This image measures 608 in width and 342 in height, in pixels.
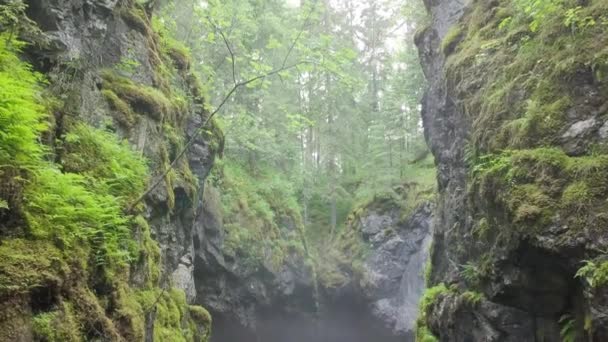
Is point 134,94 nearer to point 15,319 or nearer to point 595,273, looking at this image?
point 15,319


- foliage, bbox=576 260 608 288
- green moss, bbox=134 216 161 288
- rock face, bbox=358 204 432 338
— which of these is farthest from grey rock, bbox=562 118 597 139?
rock face, bbox=358 204 432 338

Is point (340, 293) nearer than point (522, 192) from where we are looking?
No

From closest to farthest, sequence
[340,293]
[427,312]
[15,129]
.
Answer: [15,129] < [427,312] < [340,293]

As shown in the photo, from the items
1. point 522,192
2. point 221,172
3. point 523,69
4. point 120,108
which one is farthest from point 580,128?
point 221,172

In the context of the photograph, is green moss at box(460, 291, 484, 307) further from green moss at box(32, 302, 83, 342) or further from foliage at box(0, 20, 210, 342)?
green moss at box(32, 302, 83, 342)

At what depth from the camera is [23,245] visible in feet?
12.8

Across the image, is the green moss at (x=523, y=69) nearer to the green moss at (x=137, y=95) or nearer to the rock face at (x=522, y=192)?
the rock face at (x=522, y=192)

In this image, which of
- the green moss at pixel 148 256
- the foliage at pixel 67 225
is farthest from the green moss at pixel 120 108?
the green moss at pixel 148 256

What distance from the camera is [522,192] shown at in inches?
266

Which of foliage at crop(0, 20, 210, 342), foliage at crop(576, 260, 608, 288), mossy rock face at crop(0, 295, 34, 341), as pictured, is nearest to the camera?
mossy rock face at crop(0, 295, 34, 341)

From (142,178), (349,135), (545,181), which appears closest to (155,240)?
(142,178)

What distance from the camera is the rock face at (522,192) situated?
19.3ft

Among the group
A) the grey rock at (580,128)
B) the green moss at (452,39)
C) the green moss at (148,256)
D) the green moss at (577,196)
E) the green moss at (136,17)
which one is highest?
the green moss at (452,39)

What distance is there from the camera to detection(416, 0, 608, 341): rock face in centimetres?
589
